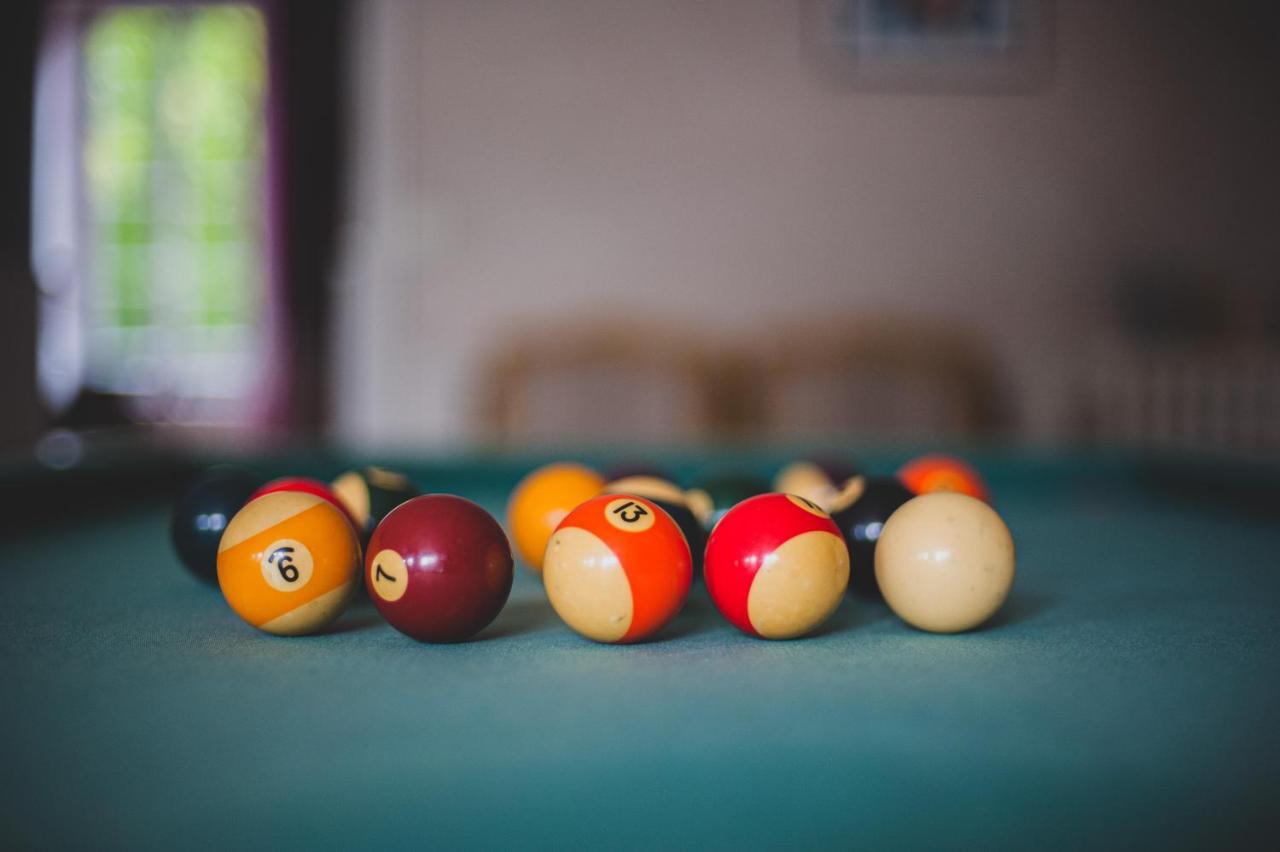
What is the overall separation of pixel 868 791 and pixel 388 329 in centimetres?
429

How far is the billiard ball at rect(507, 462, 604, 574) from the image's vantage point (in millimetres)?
1489

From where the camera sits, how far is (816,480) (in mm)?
1756

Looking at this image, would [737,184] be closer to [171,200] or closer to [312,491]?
[171,200]

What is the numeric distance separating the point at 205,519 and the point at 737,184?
12.5 feet

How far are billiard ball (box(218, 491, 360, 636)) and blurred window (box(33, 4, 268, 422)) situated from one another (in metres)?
4.21

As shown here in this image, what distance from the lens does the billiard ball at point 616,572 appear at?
3.24ft

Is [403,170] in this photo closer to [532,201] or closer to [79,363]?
[532,201]

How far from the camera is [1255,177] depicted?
4930 millimetres

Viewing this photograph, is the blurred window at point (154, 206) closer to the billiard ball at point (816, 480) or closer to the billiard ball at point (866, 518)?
the billiard ball at point (816, 480)

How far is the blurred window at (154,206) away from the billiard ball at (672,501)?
402cm

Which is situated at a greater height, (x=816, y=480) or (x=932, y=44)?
(x=932, y=44)

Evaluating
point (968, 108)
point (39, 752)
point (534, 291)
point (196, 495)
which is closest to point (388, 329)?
point (534, 291)

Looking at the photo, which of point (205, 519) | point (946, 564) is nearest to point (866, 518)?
point (946, 564)

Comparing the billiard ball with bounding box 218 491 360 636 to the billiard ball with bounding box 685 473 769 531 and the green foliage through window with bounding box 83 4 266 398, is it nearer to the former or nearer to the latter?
the billiard ball with bounding box 685 473 769 531
